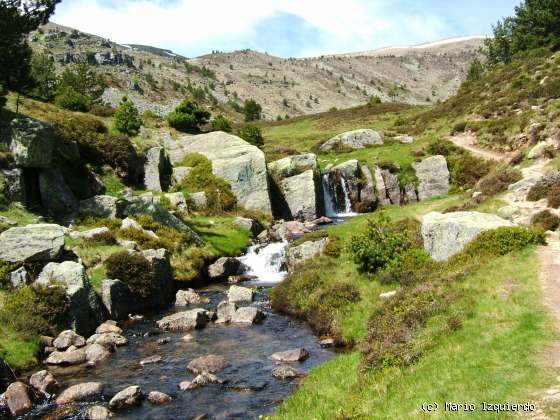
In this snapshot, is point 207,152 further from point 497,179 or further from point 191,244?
point 497,179

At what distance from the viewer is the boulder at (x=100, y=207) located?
136 feet

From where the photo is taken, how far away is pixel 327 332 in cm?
2531

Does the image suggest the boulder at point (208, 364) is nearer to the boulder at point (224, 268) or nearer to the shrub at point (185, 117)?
the boulder at point (224, 268)

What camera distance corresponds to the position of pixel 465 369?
13.4 metres

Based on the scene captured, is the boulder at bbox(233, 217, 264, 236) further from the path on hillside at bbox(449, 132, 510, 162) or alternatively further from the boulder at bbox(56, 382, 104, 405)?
the path on hillside at bbox(449, 132, 510, 162)

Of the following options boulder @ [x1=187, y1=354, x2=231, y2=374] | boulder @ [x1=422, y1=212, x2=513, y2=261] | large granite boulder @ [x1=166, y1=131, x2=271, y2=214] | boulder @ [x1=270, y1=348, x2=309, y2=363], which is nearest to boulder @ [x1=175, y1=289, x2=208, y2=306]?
boulder @ [x1=187, y1=354, x2=231, y2=374]

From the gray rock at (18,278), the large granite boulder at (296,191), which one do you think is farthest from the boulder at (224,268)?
the large granite boulder at (296,191)

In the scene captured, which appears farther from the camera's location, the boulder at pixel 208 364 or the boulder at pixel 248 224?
the boulder at pixel 248 224

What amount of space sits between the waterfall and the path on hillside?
18913 millimetres

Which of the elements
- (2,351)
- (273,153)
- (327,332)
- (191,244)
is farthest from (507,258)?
(273,153)

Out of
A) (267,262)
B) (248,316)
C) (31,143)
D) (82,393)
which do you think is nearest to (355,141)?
Result: (267,262)

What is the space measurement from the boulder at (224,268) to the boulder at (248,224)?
9.45 metres

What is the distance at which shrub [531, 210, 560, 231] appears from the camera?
27.3 metres

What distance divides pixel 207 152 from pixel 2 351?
1737 inches
